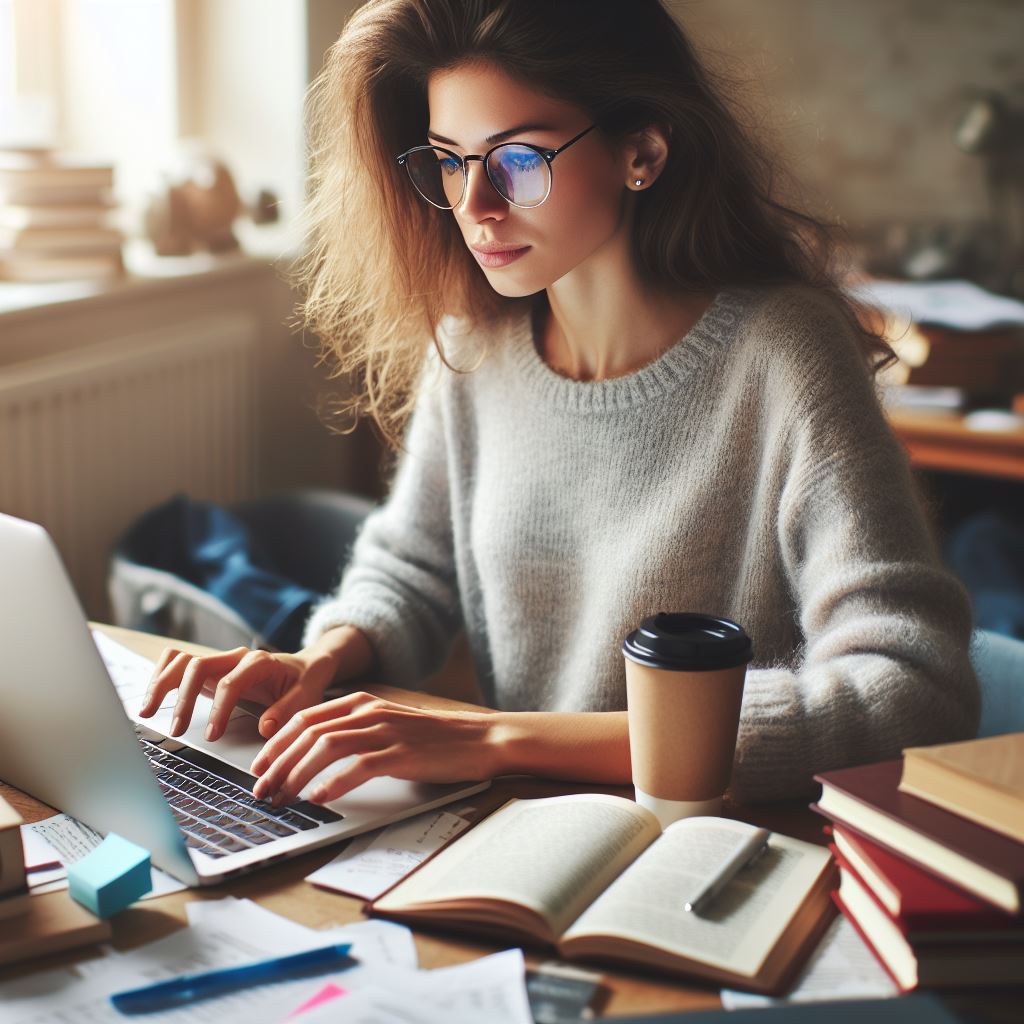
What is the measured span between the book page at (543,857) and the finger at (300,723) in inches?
6.9

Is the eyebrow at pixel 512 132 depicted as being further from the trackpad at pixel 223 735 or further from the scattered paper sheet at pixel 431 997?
the scattered paper sheet at pixel 431 997

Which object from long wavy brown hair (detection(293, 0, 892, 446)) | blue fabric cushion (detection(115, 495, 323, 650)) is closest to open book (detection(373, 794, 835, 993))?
long wavy brown hair (detection(293, 0, 892, 446))

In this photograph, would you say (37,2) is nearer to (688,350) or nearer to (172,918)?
(688,350)

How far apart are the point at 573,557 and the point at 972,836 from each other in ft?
2.27

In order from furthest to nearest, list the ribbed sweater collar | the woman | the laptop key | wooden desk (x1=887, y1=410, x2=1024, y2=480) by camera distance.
A: wooden desk (x1=887, y1=410, x2=1024, y2=480)
the ribbed sweater collar
the woman
the laptop key

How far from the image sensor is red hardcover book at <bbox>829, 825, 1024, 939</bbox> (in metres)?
0.72

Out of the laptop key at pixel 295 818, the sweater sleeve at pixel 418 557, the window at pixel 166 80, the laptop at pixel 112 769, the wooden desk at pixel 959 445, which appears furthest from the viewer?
the window at pixel 166 80

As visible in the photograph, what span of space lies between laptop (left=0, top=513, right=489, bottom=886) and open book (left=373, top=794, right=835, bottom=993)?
0.33ft

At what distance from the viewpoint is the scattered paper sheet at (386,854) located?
0.86 m

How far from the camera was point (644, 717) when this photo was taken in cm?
91

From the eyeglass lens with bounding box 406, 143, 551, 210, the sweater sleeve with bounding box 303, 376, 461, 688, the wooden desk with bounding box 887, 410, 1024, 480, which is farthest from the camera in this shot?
the wooden desk with bounding box 887, 410, 1024, 480

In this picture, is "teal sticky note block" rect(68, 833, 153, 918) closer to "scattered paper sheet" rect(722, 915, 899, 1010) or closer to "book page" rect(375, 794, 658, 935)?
"book page" rect(375, 794, 658, 935)

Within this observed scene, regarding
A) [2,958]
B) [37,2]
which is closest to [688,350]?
[2,958]

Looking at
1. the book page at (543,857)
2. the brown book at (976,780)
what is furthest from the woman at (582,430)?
the brown book at (976,780)
